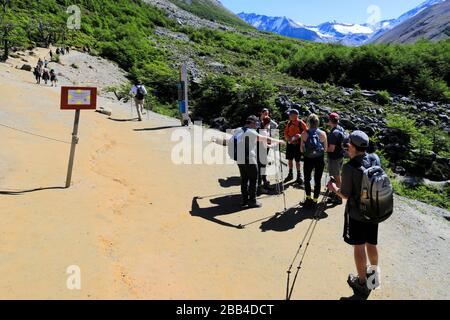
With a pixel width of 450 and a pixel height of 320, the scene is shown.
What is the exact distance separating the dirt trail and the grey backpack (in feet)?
4.70

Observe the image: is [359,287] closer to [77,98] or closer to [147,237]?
[147,237]

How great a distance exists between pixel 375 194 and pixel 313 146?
334 centimetres

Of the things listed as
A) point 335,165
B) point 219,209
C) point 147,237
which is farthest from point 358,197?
point 219,209

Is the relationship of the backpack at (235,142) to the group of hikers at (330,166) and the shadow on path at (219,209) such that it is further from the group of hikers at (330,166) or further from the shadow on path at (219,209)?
the shadow on path at (219,209)

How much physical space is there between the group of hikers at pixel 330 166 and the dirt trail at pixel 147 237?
51cm

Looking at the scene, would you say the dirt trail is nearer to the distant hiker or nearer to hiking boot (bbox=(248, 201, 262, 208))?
hiking boot (bbox=(248, 201, 262, 208))

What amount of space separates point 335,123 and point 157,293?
506 cm

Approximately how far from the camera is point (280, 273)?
6.02 metres

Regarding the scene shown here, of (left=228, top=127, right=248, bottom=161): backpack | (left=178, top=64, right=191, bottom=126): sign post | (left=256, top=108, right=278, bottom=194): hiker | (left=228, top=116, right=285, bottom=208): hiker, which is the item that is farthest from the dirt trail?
(left=178, top=64, right=191, bottom=126): sign post

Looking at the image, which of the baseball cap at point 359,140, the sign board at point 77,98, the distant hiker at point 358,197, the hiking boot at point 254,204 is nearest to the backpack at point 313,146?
the hiking boot at point 254,204

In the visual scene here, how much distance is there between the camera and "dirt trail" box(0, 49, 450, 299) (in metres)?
5.23

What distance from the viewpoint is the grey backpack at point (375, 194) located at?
4.77 meters
